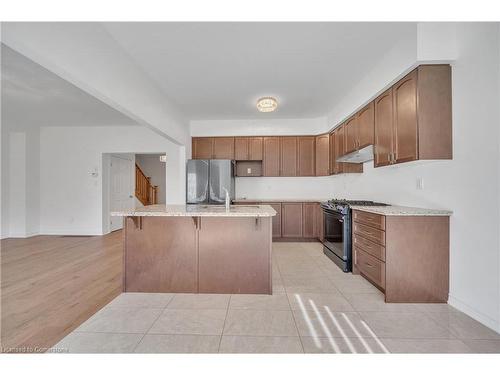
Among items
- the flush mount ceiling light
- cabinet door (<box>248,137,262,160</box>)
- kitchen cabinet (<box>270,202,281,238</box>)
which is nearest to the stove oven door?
kitchen cabinet (<box>270,202,281,238</box>)

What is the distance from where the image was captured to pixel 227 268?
2535 mm

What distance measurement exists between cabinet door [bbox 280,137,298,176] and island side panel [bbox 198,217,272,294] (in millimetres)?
2882

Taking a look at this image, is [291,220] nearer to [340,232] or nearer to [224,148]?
[340,232]

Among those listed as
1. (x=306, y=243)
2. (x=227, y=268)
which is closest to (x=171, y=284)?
(x=227, y=268)

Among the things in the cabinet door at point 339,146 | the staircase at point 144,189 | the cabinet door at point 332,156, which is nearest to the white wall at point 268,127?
the cabinet door at point 332,156

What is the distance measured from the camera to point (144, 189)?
895 centimetres

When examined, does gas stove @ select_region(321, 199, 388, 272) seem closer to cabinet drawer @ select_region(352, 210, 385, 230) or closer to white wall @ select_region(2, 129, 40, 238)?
cabinet drawer @ select_region(352, 210, 385, 230)

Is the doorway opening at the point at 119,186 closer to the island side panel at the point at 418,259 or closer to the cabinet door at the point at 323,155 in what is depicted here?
the cabinet door at the point at 323,155

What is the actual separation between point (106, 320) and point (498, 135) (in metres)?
3.52

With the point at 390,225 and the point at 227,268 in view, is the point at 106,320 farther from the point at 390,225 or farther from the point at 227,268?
the point at 390,225

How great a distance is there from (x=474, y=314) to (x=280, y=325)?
1.67 metres

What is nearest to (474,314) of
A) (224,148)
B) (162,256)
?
(162,256)

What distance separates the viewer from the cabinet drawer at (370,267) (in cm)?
245

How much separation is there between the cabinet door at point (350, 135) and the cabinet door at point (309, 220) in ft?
4.49
